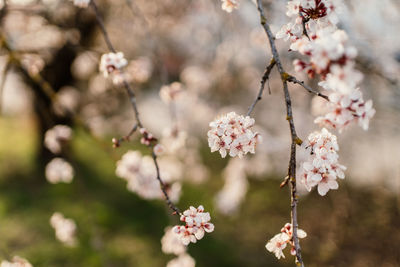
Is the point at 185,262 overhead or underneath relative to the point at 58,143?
underneath

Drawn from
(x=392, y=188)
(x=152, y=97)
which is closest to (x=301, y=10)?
(x=392, y=188)

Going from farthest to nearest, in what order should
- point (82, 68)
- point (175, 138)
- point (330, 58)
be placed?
point (82, 68), point (175, 138), point (330, 58)

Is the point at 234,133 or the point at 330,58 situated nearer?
the point at 330,58

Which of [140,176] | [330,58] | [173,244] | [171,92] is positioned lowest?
[330,58]

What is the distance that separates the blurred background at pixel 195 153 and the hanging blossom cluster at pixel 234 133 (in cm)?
121

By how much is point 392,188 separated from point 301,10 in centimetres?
577

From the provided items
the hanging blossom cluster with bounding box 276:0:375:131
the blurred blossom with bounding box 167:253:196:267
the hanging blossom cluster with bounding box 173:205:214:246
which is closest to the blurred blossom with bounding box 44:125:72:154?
the blurred blossom with bounding box 167:253:196:267

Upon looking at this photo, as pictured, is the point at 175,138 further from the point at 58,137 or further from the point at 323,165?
the point at 323,165

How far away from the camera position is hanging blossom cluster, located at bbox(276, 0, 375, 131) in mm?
918

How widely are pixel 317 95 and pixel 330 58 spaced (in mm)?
212

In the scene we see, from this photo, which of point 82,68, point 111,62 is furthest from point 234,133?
point 82,68

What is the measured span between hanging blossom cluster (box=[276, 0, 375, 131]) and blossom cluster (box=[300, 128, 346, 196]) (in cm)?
11

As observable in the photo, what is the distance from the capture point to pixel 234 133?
132 centimetres

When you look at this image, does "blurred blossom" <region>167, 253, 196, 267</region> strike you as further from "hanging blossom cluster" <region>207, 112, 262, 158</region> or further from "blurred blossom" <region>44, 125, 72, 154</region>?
"blurred blossom" <region>44, 125, 72, 154</region>
